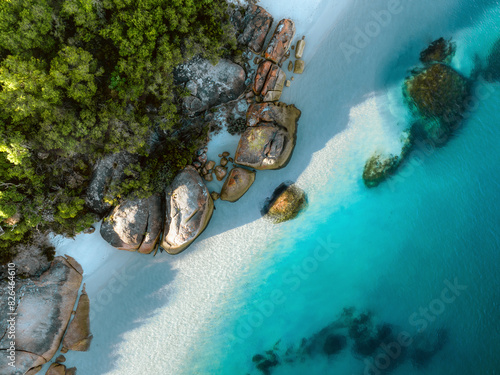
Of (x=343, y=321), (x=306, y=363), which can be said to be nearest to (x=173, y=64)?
(x=343, y=321)

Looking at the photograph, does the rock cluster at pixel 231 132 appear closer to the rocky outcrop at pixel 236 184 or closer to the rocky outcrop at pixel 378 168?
the rocky outcrop at pixel 236 184

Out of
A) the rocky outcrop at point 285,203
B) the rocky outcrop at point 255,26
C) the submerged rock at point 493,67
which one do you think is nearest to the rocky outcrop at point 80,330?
the rocky outcrop at point 285,203

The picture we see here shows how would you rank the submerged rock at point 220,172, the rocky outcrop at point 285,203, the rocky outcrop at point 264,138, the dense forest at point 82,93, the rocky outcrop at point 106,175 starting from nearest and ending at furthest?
the dense forest at point 82,93, the rocky outcrop at point 106,175, the rocky outcrop at point 264,138, the submerged rock at point 220,172, the rocky outcrop at point 285,203

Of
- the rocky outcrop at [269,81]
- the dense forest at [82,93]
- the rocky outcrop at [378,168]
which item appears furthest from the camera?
the rocky outcrop at [378,168]

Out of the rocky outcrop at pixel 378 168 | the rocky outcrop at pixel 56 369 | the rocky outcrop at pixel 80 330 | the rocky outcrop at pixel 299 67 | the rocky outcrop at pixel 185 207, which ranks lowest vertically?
the rocky outcrop at pixel 56 369

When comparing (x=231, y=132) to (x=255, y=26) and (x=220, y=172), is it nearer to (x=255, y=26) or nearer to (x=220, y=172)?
(x=220, y=172)

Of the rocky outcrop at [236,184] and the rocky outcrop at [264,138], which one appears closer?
the rocky outcrop at [264,138]

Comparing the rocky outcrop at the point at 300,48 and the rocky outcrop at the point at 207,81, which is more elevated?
the rocky outcrop at the point at 300,48
